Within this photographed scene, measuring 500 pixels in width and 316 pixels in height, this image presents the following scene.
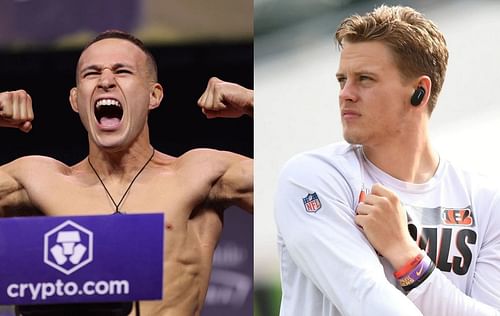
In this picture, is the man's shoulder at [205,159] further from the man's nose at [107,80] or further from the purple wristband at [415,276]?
the purple wristband at [415,276]

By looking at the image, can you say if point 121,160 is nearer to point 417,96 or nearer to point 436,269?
point 417,96

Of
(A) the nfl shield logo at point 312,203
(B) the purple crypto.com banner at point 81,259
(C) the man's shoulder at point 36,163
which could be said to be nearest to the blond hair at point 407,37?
(A) the nfl shield logo at point 312,203

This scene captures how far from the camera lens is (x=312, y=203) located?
3.54m

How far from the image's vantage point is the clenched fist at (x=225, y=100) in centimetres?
406

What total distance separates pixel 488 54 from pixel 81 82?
5.32 feet

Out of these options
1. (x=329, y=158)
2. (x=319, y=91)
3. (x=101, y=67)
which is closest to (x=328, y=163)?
(x=329, y=158)

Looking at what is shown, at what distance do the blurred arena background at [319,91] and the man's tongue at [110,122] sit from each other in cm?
58

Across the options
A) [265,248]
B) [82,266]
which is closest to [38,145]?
[82,266]

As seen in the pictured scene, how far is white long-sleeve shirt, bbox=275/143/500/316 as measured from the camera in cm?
340

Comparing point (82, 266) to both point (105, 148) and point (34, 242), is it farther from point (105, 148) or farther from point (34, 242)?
point (105, 148)

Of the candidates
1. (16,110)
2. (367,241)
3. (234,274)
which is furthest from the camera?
(16,110)

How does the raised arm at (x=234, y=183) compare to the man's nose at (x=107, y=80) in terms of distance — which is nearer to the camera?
the raised arm at (x=234, y=183)

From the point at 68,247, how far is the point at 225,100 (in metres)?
0.85

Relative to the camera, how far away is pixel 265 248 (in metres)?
3.95
